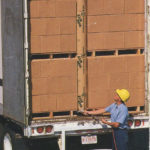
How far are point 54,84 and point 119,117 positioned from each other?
127 centimetres

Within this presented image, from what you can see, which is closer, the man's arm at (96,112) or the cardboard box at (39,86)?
the cardboard box at (39,86)

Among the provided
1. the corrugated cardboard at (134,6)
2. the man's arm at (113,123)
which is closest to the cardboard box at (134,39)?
the corrugated cardboard at (134,6)

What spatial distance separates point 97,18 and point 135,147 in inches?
130

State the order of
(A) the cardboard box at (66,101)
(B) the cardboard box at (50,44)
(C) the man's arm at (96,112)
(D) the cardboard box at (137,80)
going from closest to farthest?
(B) the cardboard box at (50,44) < (A) the cardboard box at (66,101) < (C) the man's arm at (96,112) < (D) the cardboard box at (137,80)

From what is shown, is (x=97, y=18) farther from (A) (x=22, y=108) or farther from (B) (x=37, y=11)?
(A) (x=22, y=108)

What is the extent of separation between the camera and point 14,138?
11117mm

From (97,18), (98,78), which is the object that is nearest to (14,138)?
(98,78)

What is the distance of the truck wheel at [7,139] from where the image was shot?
11.3 meters

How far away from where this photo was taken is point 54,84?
10703 mm

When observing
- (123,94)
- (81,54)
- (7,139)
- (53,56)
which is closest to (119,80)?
(123,94)

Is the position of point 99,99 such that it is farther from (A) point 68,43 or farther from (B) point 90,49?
(A) point 68,43

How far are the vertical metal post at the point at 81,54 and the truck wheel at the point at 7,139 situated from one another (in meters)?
1.40

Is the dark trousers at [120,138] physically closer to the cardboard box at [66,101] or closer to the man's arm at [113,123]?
the man's arm at [113,123]

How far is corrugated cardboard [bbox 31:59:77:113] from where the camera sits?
10.6m
